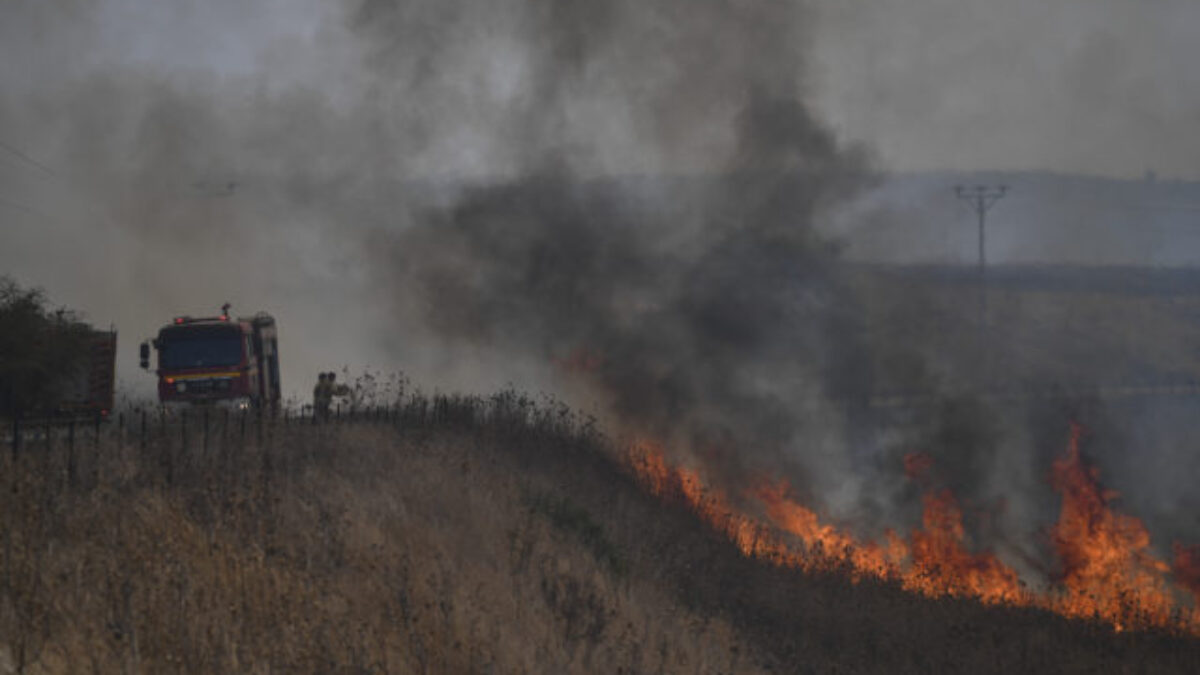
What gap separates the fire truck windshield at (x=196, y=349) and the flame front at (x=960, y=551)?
842 cm

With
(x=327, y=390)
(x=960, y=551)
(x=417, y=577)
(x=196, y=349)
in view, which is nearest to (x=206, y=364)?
(x=196, y=349)

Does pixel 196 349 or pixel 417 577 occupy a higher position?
pixel 196 349

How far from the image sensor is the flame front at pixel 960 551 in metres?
21.3

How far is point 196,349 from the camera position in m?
23.0

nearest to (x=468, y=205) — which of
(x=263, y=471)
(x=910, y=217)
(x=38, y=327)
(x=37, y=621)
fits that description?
(x=38, y=327)

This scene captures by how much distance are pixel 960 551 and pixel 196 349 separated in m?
16.8

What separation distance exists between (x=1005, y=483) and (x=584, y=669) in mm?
26212

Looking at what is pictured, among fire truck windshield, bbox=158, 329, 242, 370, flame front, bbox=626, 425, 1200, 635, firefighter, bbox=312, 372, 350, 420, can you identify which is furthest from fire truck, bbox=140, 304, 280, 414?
flame front, bbox=626, 425, 1200, 635

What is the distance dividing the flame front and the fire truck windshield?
27.6 feet

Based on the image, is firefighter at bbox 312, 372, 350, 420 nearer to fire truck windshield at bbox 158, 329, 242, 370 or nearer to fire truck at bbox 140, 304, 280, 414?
fire truck at bbox 140, 304, 280, 414

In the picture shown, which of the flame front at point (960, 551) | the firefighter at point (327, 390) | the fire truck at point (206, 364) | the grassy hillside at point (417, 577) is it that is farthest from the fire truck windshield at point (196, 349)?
the flame front at point (960, 551)

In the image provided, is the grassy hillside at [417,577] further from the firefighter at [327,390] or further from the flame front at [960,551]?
the firefighter at [327,390]

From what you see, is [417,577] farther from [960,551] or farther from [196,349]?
[960,551]

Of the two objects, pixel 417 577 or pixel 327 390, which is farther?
pixel 327 390
